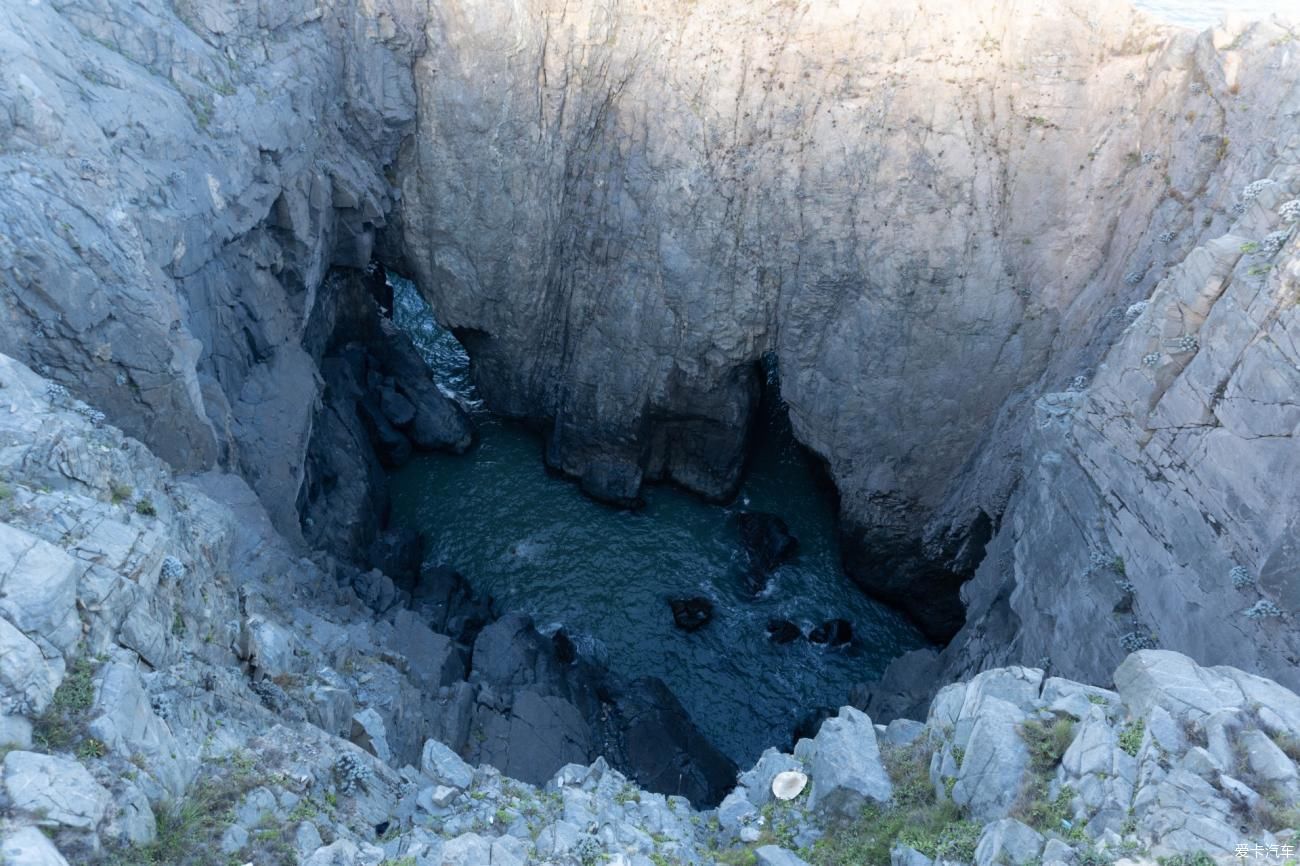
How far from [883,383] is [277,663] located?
2077 cm

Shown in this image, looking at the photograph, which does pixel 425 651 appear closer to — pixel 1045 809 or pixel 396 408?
pixel 396 408

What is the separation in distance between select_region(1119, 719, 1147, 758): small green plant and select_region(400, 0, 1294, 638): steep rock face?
1488 cm

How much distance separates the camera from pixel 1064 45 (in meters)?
24.9

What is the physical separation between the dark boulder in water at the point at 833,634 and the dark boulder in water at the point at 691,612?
3.77 meters

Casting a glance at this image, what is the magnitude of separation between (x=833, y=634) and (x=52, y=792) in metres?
25.0

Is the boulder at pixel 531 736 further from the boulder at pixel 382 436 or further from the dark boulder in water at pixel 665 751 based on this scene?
the boulder at pixel 382 436

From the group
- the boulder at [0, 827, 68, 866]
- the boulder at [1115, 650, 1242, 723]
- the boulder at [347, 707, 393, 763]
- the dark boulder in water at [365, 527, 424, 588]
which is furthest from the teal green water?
the boulder at [0, 827, 68, 866]

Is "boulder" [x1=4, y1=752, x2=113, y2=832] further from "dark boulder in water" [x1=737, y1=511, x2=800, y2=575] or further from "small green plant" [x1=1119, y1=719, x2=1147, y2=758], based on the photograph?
"dark boulder in water" [x1=737, y1=511, x2=800, y2=575]

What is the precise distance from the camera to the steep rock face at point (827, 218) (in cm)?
2520

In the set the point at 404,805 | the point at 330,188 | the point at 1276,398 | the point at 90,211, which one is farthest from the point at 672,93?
the point at 404,805

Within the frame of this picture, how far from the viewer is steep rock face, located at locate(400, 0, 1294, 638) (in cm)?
2520

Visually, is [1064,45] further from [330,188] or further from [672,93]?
[330,188]

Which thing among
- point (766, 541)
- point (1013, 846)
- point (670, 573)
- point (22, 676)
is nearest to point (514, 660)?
point (670, 573)

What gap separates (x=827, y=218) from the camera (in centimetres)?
2848
